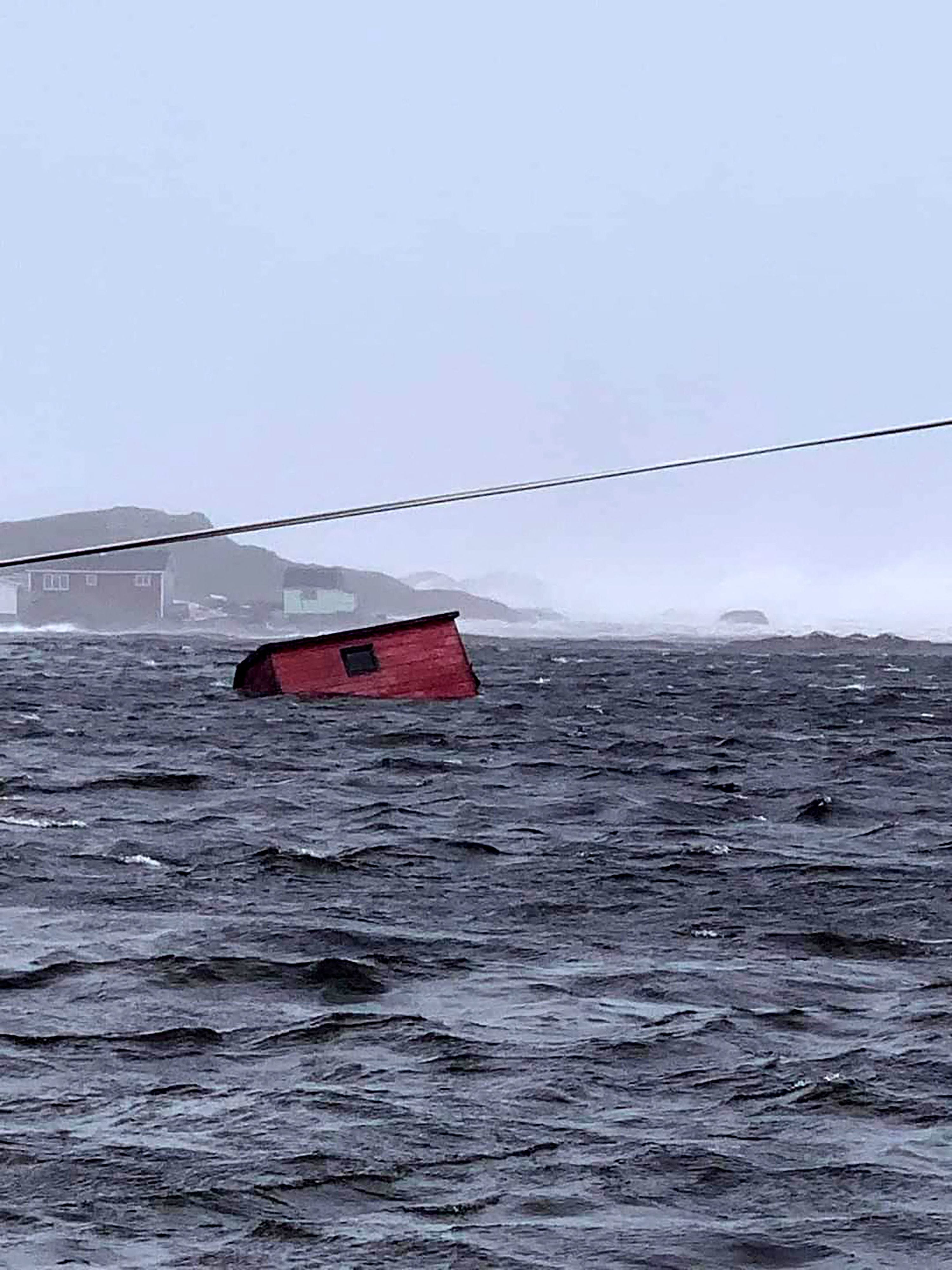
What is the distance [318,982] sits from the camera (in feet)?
32.2

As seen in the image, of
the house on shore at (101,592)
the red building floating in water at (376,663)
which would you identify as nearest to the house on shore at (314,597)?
the house on shore at (101,592)

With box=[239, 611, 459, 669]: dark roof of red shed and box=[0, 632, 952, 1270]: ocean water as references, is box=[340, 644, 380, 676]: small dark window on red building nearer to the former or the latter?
box=[239, 611, 459, 669]: dark roof of red shed

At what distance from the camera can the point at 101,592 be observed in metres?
143

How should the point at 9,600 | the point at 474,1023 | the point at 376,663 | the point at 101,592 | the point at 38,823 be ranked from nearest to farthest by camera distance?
the point at 474,1023 < the point at 38,823 < the point at 376,663 < the point at 101,592 < the point at 9,600

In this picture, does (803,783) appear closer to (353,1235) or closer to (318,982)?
(318,982)

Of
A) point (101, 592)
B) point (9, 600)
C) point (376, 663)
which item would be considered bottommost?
point (376, 663)

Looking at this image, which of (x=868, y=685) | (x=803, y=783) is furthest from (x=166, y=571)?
(x=803, y=783)

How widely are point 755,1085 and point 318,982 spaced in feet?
9.16

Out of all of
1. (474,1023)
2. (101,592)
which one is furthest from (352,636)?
(101,592)

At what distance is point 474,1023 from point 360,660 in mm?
25350

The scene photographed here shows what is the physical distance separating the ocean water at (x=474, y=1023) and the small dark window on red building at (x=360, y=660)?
12549 mm

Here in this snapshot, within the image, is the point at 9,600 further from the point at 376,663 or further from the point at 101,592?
the point at 376,663

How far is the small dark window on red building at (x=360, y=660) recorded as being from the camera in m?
34.1

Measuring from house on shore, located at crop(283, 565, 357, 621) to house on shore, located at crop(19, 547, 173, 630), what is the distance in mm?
12292
